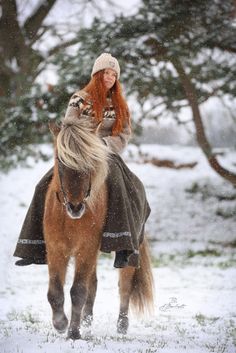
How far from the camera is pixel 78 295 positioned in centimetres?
415

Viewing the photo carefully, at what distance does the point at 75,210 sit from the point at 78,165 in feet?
1.06

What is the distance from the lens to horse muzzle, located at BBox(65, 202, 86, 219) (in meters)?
3.76

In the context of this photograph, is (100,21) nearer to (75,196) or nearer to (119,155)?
(119,155)

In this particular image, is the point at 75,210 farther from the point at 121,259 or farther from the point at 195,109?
the point at 195,109

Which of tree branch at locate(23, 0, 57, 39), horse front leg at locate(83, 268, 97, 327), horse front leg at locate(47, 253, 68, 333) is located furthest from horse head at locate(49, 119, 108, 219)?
tree branch at locate(23, 0, 57, 39)

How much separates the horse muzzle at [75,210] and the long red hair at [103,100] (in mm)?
959

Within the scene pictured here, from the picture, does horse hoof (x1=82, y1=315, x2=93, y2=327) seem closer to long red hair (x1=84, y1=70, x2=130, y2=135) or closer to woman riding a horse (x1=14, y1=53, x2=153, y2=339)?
woman riding a horse (x1=14, y1=53, x2=153, y2=339)

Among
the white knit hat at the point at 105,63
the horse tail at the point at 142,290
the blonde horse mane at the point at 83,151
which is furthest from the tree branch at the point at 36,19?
the blonde horse mane at the point at 83,151

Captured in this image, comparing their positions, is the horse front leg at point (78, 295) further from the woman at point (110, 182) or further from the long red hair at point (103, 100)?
the long red hair at point (103, 100)

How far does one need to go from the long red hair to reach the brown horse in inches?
19.2

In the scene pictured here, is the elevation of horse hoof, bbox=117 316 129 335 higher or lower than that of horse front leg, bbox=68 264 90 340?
lower

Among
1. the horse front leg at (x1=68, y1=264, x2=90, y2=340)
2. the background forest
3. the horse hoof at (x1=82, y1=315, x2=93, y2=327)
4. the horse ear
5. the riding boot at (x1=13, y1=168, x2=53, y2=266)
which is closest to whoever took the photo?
the horse ear

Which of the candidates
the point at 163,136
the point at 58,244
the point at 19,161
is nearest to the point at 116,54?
the point at 19,161

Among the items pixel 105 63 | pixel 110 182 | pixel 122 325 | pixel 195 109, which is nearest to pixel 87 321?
pixel 122 325
